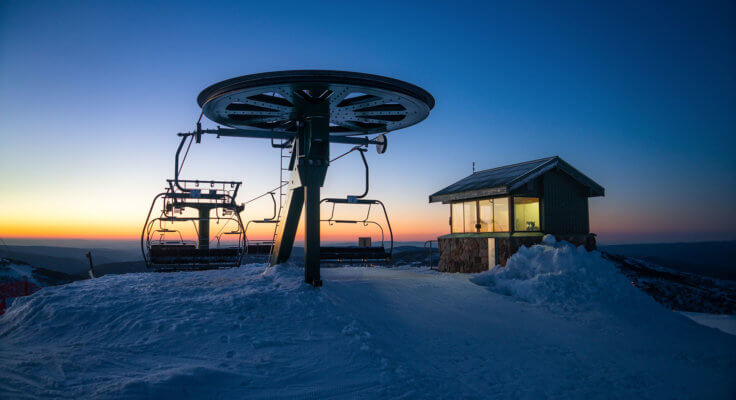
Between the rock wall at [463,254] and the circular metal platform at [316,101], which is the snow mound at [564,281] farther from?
the circular metal platform at [316,101]

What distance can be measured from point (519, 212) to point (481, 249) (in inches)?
95.4

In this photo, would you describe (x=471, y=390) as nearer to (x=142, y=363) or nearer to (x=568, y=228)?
(x=142, y=363)

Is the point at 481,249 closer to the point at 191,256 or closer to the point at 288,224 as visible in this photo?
the point at 288,224

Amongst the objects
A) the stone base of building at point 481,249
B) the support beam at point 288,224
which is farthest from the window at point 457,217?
the support beam at point 288,224

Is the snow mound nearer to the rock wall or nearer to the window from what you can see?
the rock wall

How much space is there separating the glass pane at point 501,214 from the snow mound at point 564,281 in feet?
14.9

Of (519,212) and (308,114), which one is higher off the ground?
(308,114)

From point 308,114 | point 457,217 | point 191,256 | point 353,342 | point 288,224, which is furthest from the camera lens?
point 457,217

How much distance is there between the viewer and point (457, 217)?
18.7 m

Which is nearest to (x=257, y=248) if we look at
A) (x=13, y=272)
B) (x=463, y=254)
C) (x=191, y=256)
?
(x=191, y=256)

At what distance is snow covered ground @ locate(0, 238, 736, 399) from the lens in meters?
5.10

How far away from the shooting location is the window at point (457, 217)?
60.6 feet

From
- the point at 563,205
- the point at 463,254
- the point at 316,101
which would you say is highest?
the point at 316,101

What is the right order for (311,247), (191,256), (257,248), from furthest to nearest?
(257,248) < (191,256) < (311,247)
